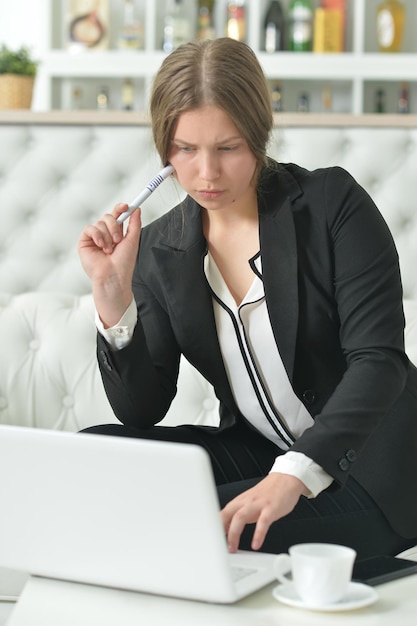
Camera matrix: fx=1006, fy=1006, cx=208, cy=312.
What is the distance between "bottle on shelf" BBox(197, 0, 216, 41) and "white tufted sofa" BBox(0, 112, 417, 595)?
229 centimetres

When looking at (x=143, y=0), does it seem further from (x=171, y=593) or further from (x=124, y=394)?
(x=171, y=593)

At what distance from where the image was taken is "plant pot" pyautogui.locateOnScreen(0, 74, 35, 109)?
114 inches

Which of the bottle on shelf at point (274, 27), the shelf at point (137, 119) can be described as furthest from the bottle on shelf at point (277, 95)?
the shelf at point (137, 119)

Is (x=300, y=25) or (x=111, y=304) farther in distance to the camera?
(x=300, y=25)

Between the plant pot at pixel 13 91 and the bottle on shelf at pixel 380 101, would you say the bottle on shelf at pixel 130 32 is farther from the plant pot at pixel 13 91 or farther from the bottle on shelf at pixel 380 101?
the plant pot at pixel 13 91

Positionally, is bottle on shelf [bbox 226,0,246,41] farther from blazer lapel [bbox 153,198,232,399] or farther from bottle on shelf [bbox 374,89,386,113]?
blazer lapel [bbox 153,198,232,399]

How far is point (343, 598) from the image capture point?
97cm

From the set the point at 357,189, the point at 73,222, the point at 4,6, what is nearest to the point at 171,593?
the point at 357,189

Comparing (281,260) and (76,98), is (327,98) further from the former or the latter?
(281,260)

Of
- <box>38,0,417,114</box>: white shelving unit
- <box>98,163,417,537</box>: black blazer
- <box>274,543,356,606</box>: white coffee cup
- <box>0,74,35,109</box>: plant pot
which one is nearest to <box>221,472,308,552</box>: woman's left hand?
<box>274,543,356,606</box>: white coffee cup

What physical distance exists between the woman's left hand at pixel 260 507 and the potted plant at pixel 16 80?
1.98 m

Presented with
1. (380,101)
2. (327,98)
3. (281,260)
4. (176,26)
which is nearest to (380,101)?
(380,101)

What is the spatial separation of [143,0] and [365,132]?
8.77 ft

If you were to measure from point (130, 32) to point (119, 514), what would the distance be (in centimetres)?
400
